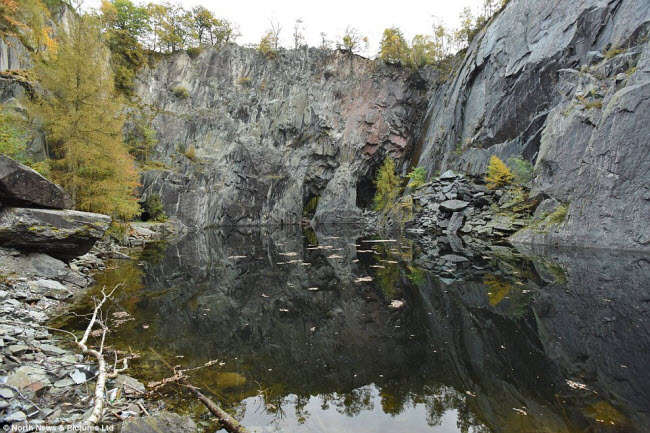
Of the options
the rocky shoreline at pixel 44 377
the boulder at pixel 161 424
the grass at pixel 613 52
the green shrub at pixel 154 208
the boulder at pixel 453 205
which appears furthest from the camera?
the green shrub at pixel 154 208

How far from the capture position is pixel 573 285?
723cm

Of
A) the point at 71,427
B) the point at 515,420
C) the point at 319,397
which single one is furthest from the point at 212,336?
the point at 515,420

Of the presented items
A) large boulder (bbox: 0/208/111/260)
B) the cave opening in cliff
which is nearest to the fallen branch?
large boulder (bbox: 0/208/111/260)

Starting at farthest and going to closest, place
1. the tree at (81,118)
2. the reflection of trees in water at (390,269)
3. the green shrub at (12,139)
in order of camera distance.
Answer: the tree at (81,118) < the green shrub at (12,139) < the reflection of trees in water at (390,269)

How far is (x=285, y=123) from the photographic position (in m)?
38.9

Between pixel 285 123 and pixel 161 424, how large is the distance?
3881 centimetres

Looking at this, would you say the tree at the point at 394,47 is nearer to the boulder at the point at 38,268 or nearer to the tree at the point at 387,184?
the tree at the point at 387,184

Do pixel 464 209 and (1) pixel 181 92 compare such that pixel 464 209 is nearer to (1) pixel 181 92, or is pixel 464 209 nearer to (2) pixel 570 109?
(2) pixel 570 109

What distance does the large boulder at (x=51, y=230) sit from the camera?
7.52 metres

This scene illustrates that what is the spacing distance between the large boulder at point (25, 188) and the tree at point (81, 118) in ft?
18.9

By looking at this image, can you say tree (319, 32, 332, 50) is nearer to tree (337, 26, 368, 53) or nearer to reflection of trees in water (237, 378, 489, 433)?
tree (337, 26, 368, 53)

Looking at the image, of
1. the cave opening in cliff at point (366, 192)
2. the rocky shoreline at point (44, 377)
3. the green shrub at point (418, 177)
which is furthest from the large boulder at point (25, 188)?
the cave opening in cliff at point (366, 192)

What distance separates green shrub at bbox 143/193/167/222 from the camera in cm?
2944

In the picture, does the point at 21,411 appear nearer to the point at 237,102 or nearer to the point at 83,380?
the point at 83,380
